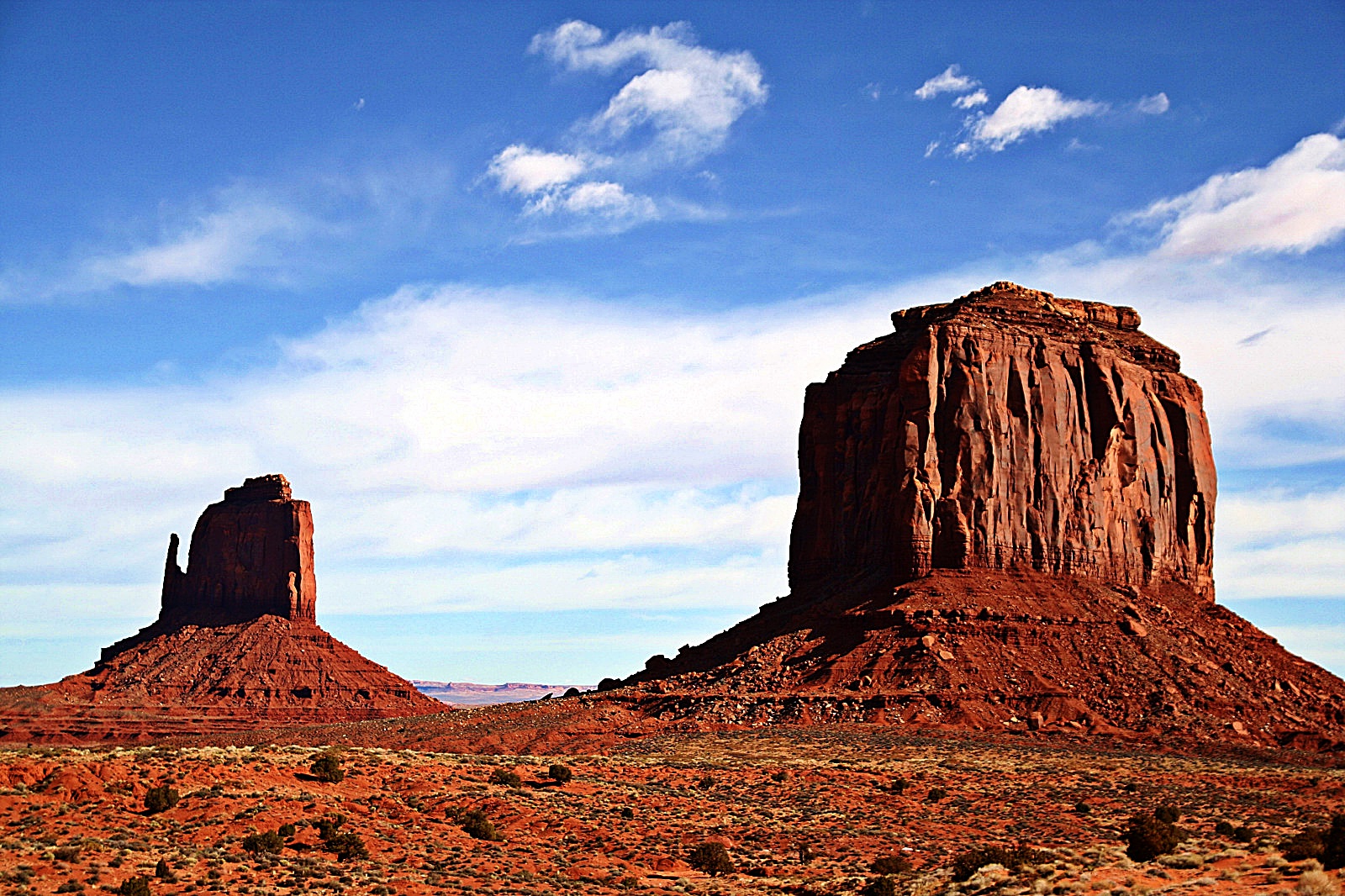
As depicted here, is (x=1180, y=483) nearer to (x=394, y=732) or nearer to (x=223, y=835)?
(x=394, y=732)

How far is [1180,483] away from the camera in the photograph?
98250 millimetres

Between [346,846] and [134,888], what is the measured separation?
7.04 meters

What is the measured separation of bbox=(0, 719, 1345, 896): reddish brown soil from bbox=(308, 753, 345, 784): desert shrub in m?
0.28

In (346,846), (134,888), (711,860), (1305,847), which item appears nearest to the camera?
(134,888)

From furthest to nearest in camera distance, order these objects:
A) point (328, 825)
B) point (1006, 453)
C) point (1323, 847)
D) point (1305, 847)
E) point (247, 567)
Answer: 1. point (247, 567)
2. point (1006, 453)
3. point (328, 825)
4. point (1305, 847)
5. point (1323, 847)

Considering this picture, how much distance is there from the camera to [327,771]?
1690 inches

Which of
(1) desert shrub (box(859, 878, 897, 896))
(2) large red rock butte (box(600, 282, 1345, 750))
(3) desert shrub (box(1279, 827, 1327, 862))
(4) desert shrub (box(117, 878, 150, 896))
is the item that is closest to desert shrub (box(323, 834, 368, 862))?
(4) desert shrub (box(117, 878, 150, 896))

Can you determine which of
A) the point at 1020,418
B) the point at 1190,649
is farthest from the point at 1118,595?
the point at 1020,418

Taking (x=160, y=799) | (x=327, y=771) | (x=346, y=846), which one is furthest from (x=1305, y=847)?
(x=160, y=799)

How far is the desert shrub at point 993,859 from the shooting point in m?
34.0

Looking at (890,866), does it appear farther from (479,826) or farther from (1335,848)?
(479,826)

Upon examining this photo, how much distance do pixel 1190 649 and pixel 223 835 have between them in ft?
195

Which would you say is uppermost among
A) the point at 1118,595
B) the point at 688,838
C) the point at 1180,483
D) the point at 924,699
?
the point at 1180,483

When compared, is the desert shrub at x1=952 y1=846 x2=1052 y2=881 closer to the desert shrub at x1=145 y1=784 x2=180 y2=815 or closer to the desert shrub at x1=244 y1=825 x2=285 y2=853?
the desert shrub at x1=244 y1=825 x2=285 y2=853
